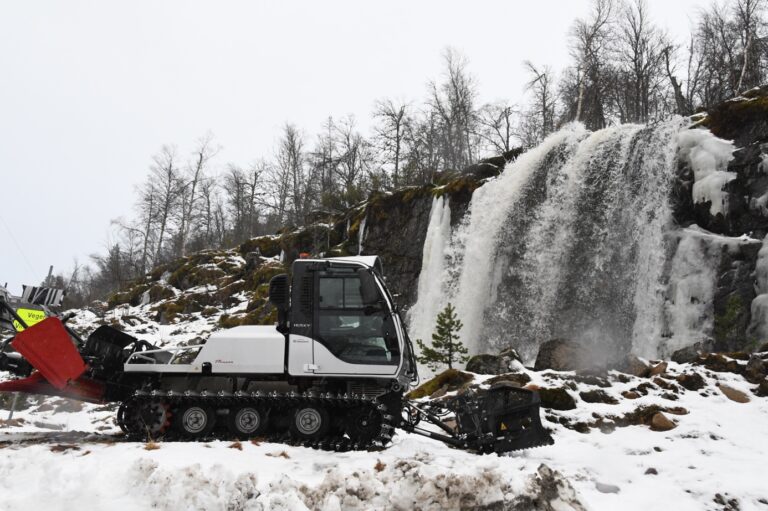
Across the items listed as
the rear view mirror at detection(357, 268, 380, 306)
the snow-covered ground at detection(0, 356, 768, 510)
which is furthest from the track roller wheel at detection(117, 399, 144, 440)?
the rear view mirror at detection(357, 268, 380, 306)

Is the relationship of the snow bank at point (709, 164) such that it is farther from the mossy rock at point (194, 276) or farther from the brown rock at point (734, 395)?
the mossy rock at point (194, 276)

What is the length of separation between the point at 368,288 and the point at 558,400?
4.72 m

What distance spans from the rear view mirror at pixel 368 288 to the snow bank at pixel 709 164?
12.5 m

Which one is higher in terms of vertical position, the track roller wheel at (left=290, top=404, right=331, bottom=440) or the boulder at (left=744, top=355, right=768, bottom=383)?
the boulder at (left=744, top=355, right=768, bottom=383)

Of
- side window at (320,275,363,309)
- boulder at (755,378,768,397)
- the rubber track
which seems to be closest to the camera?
the rubber track

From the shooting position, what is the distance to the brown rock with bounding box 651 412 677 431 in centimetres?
818

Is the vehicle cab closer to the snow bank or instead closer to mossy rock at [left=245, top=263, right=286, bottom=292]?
the snow bank

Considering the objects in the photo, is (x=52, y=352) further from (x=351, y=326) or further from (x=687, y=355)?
(x=687, y=355)

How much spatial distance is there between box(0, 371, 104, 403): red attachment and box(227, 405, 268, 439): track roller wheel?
2.04 meters

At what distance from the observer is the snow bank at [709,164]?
15048 mm

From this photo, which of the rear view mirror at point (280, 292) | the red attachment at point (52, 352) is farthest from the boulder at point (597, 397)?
the red attachment at point (52, 352)

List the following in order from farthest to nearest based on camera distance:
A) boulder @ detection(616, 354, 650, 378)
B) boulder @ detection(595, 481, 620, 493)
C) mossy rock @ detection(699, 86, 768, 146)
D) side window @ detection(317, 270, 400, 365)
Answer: mossy rock @ detection(699, 86, 768, 146), boulder @ detection(616, 354, 650, 378), side window @ detection(317, 270, 400, 365), boulder @ detection(595, 481, 620, 493)

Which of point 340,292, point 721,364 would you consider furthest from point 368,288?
point 721,364

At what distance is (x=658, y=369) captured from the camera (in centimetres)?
1048
